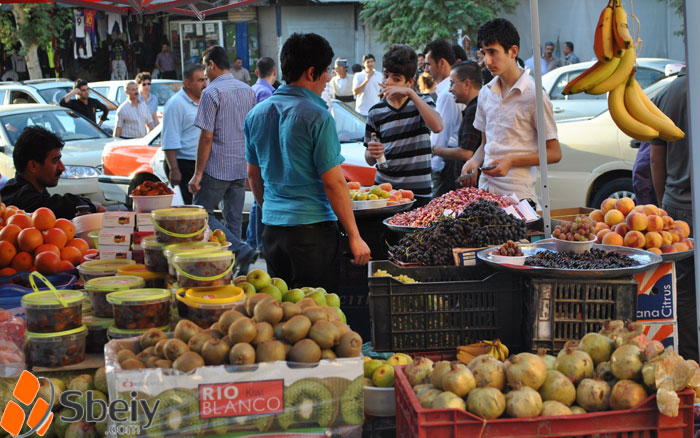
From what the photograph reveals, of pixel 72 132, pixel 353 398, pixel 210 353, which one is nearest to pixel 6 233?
pixel 210 353

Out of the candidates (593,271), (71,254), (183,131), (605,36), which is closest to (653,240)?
(593,271)

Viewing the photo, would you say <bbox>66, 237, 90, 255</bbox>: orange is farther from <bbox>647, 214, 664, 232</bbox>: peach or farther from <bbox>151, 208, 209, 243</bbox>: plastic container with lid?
<bbox>647, 214, 664, 232</bbox>: peach

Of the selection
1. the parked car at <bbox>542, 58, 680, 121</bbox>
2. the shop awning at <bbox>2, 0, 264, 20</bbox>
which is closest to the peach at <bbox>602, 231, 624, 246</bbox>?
the shop awning at <bbox>2, 0, 264, 20</bbox>

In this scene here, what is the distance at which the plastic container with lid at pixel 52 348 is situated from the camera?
2.87 meters

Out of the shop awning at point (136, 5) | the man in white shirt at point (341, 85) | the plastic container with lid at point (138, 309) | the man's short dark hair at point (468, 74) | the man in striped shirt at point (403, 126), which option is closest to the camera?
the plastic container with lid at point (138, 309)

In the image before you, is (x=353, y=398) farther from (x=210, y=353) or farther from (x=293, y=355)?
(x=210, y=353)

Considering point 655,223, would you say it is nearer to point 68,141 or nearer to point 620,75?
point 620,75

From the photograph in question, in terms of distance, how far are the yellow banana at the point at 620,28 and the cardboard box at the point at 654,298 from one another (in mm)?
1111

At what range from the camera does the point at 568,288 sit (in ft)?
11.0

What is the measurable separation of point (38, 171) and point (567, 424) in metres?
4.64

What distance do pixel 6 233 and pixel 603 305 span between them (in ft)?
11.2

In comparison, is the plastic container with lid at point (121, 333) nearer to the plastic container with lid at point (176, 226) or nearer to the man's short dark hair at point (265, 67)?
the plastic container with lid at point (176, 226)

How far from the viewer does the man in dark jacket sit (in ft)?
18.5

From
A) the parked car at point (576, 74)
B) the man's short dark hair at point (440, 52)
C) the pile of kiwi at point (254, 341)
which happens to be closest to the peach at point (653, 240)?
the pile of kiwi at point (254, 341)
